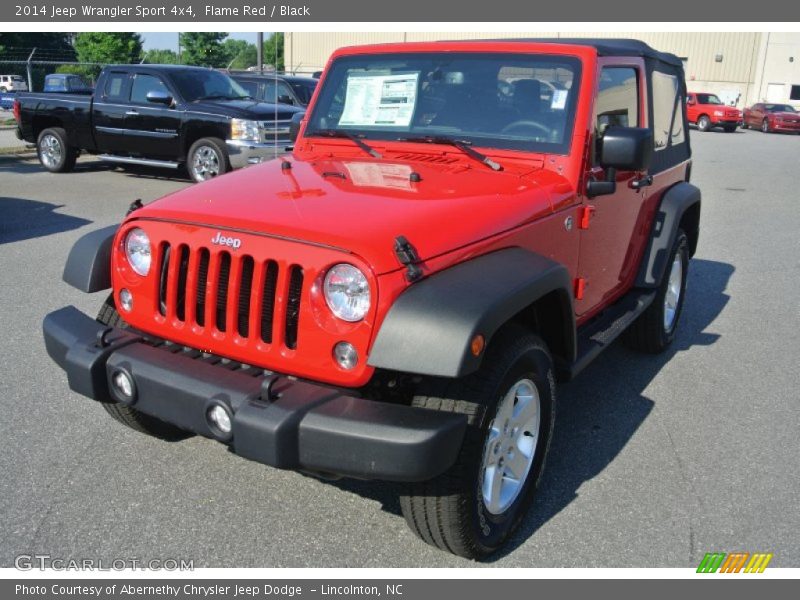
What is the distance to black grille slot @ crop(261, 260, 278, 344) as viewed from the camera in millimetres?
2752

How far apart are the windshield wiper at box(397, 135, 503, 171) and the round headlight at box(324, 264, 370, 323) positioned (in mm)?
1288

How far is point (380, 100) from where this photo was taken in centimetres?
416

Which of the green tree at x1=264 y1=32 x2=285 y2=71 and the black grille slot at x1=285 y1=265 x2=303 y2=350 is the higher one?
the green tree at x1=264 y1=32 x2=285 y2=71

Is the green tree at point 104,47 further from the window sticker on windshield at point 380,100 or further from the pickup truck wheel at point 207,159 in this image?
the window sticker on windshield at point 380,100

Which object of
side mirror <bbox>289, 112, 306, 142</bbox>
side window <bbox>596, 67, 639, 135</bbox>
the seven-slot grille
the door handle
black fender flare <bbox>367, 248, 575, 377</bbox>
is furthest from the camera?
side mirror <bbox>289, 112, 306, 142</bbox>

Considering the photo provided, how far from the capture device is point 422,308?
2494 millimetres

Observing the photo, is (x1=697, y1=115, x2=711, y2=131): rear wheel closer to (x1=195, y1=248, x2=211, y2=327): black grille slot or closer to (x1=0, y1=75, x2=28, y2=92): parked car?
(x1=0, y1=75, x2=28, y2=92): parked car

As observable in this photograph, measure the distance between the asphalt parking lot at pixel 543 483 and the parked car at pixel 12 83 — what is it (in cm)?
2788

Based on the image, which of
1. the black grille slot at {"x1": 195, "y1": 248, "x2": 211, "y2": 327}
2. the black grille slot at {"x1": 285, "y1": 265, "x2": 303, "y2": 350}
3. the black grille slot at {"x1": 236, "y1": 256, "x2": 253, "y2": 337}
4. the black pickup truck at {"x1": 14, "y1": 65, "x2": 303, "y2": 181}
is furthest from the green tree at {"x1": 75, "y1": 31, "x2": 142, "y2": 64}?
the black grille slot at {"x1": 285, "y1": 265, "x2": 303, "y2": 350}

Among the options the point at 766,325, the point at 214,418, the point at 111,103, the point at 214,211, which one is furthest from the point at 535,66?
the point at 111,103

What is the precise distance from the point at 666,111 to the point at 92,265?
3834 millimetres

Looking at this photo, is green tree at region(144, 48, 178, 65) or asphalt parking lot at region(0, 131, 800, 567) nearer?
asphalt parking lot at region(0, 131, 800, 567)

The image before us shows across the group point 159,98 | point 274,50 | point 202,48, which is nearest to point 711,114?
point 159,98
